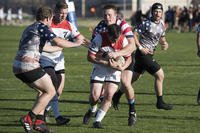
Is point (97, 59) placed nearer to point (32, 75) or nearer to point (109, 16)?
point (109, 16)

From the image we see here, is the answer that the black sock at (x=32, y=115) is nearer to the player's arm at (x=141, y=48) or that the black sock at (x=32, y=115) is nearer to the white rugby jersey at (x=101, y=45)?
the white rugby jersey at (x=101, y=45)

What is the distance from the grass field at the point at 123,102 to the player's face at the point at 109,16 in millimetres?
1735

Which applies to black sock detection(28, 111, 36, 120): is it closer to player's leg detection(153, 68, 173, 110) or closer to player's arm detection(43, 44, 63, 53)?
player's arm detection(43, 44, 63, 53)

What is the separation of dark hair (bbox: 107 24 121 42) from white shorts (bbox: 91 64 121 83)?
0.53m

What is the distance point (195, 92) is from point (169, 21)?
125ft

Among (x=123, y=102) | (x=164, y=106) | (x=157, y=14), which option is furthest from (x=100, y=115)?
(x=123, y=102)

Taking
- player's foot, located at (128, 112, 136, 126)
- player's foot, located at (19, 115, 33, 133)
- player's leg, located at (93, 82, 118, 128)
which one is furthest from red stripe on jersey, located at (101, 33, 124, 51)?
player's foot, located at (19, 115, 33, 133)

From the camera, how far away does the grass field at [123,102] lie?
1163 centimetres

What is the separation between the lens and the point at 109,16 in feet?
36.9

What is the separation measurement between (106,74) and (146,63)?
8.94 ft

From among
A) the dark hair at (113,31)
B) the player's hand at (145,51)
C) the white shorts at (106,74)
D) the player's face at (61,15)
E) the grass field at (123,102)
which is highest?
the player's face at (61,15)

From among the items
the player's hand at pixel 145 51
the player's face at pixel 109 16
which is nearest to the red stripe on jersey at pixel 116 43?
the player's face at pixel 109 16

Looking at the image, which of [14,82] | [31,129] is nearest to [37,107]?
[31,129]

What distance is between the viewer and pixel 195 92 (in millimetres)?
16750
